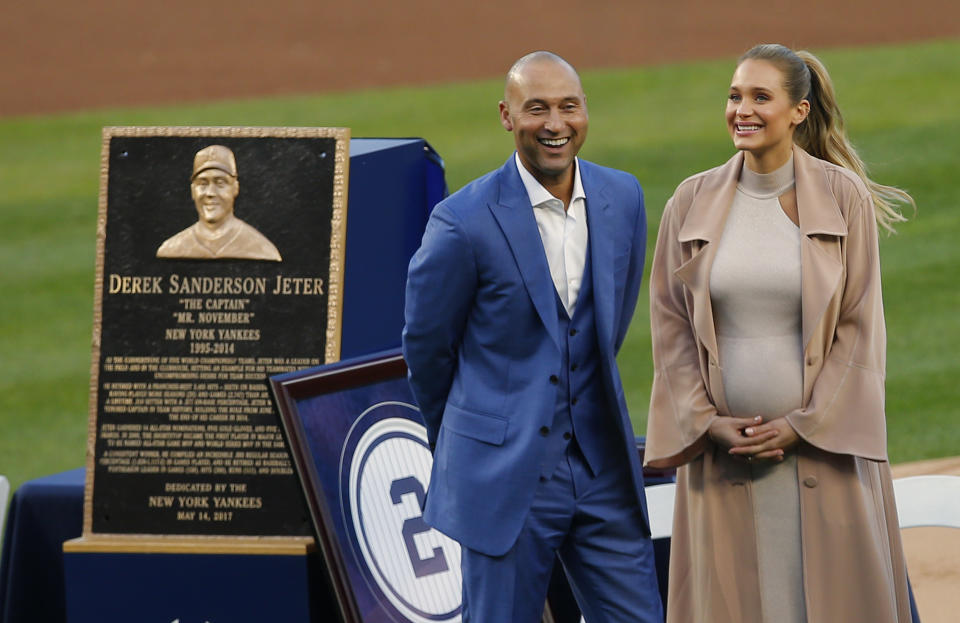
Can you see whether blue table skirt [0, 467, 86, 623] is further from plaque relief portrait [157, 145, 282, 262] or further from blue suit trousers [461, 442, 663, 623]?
blue suit trousers [461, 442, 663, 623]

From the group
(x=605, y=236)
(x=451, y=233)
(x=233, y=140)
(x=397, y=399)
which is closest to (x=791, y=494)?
(x=605, y=236)

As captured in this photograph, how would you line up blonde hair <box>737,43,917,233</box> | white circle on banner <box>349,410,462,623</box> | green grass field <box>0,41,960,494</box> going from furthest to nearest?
green grass field <box>0,41,960,494</box>
white circle on banner <box>349,410,462,623</box>
blonde hair <box>737,43,917,233</box>

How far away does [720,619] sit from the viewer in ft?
11.3

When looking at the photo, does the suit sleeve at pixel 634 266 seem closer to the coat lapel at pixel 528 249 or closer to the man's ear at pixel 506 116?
the coat lapel at pixel 528 249

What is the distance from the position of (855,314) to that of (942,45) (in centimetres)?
1623

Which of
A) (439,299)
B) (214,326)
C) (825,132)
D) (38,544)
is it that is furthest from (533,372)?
(38,544)

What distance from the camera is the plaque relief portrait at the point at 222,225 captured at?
4477 mm

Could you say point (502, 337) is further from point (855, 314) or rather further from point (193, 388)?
point (193, 388)

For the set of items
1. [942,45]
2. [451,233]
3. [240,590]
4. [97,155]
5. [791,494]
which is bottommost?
[240,590]

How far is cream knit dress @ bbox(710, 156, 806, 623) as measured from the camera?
3.35 m

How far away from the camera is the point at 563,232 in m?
3.45

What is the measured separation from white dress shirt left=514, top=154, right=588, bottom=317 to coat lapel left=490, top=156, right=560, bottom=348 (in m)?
0.03

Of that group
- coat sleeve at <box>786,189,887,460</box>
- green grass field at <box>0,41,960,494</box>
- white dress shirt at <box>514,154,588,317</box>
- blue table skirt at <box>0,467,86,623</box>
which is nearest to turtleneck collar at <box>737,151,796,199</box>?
coat sleeve at <box>786,189,887,460</box>

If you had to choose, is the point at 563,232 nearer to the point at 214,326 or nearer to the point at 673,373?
the point at 673,373
